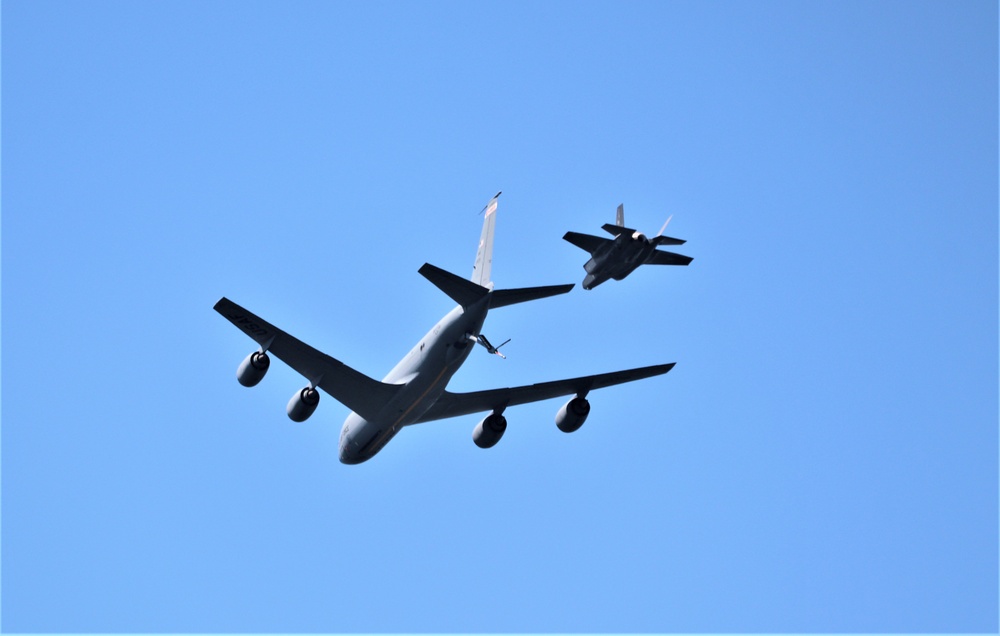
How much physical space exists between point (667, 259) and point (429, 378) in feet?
42.0

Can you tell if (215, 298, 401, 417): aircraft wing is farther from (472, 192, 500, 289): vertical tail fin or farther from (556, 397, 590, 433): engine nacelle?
(556, 397, 590, 433): engine nacelle

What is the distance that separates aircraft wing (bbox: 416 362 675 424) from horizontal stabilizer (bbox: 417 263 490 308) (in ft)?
24.2

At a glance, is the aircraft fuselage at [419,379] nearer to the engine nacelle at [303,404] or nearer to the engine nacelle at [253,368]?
the engine nacelle at [303,404]

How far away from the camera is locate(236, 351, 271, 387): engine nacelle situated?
3828 centimetres

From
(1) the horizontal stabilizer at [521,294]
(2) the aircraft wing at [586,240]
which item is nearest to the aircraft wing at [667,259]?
(2) the aircraft wing at [586,240]

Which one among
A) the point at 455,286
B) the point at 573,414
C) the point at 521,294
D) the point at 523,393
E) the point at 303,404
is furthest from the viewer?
the point at 523,393

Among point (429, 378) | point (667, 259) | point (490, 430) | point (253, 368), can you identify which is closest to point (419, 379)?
point (429, 378)

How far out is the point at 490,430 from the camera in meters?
43.3

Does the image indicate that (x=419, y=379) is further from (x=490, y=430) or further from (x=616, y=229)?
(x=616, y=229)

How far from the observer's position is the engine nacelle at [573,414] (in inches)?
1694

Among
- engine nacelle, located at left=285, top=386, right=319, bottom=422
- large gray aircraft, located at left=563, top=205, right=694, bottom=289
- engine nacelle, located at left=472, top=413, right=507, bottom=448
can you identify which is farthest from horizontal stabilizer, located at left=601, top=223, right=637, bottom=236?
engine nacelle, located at left=285, top=386, right=319, bottom=422

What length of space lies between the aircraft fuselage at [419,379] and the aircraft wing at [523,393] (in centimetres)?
131

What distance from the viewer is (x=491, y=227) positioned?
39750mm

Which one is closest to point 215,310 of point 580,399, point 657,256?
point 580,399
